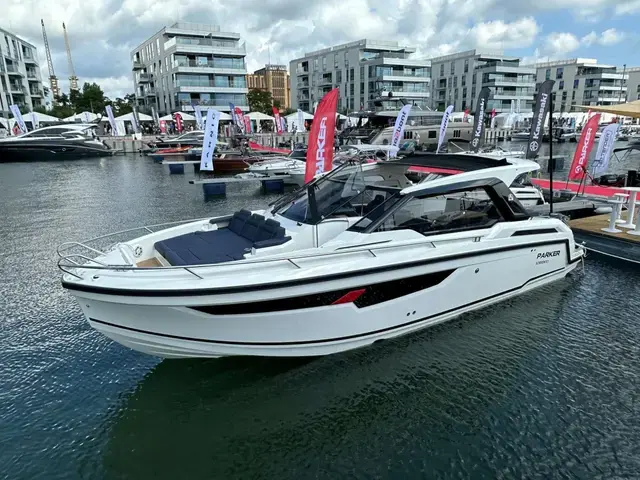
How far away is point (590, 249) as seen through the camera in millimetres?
8250

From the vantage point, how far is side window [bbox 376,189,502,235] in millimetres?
5352

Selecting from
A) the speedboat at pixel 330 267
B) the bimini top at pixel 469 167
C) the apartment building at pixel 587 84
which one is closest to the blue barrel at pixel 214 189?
the speedboat at pixel 330 267

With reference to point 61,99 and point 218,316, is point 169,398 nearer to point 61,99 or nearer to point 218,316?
point 218,316

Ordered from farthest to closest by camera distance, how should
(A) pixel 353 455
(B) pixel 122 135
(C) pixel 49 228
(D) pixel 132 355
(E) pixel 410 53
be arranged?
(E) pixel 410 53
(B) pixel 122 135
(C) pixel 49 228
(D) pixel 132 355
(A) pixel 353 455

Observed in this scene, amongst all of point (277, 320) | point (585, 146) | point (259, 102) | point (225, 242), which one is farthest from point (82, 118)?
point (277, 320)

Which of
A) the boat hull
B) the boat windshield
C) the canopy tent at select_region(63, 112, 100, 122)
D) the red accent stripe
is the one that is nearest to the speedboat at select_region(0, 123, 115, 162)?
the boat hull

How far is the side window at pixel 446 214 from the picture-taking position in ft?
17.6

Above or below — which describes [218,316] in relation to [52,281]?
above

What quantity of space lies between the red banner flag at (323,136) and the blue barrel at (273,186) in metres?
11.3

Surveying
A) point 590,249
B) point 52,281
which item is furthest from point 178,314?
point 590,249

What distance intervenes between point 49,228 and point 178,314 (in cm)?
1073

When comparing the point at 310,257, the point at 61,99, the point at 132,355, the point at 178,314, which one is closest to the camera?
the point at 178,314

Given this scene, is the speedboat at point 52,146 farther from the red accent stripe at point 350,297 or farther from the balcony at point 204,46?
the red accent stripe at point 350,297

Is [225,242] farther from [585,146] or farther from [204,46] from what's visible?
[204,46]
